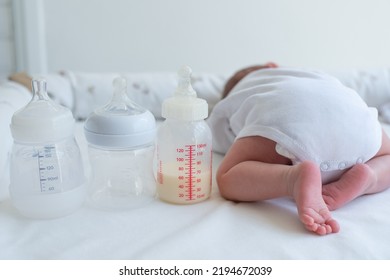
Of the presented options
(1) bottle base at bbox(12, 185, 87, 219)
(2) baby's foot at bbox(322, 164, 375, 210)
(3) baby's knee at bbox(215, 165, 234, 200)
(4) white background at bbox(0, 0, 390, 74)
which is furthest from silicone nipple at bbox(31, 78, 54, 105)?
(4) white background at bbox(0, 0, 390, 74)

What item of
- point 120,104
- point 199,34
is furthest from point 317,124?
point 199,34

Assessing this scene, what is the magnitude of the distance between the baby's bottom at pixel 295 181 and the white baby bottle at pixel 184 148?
52 millimetres

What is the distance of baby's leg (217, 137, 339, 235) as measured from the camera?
0.75 metres

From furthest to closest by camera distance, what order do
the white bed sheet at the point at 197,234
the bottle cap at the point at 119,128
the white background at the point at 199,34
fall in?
1. the white background at the point at 199,34
2. the bottle cap at the point at 119,128
3. the white bed sheet at the point at 197,234

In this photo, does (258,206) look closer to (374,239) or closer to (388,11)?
(374,239)

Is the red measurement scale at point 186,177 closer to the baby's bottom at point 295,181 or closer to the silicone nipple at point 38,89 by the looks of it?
the baby's bottom at point 295,181

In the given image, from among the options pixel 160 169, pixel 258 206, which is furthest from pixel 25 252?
pixel 258 206

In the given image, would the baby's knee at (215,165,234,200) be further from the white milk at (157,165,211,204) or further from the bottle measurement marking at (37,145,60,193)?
the bottle measurement marking at (37,145,60,193)

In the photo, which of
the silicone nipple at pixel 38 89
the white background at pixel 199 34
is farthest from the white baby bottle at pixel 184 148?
the white background at pixel 199 34

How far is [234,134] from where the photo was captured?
3.71 feet

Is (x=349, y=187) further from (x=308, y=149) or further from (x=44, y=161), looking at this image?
(x=44, y=161)

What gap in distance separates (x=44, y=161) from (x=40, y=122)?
0.09 metres

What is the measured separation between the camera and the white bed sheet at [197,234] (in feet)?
2.22

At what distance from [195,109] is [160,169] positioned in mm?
135
